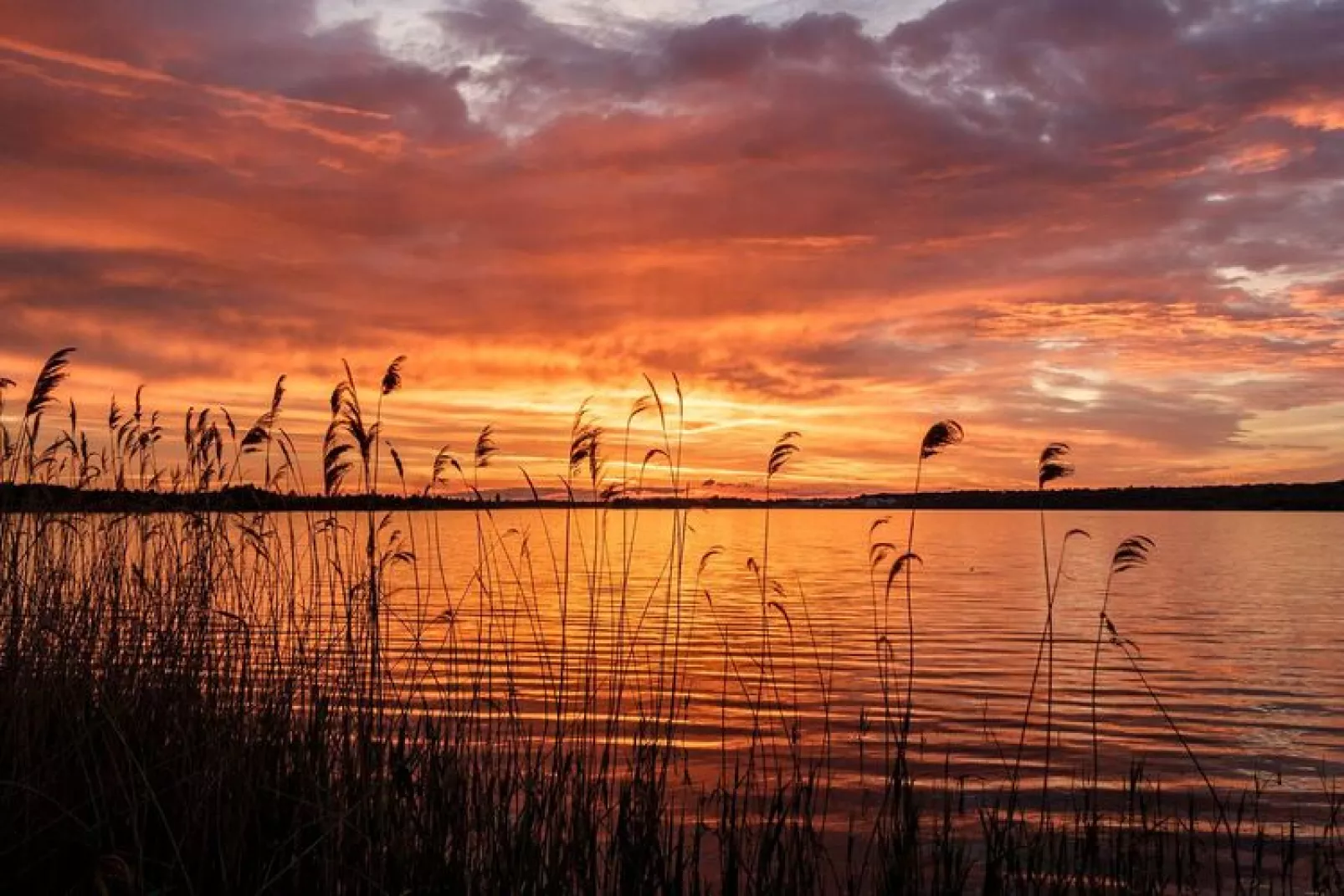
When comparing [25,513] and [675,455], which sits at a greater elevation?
[675,455]

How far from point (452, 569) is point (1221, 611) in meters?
25.7

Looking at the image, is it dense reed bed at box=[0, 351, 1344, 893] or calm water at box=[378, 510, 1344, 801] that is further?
calm water at box=[378, 510, 1344, 801]

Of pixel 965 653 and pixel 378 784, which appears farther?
pixel 965 653

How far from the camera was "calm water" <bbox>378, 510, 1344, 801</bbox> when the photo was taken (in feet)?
40.7

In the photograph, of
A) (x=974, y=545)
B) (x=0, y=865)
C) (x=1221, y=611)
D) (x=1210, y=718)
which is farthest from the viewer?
(x=974, y=545)

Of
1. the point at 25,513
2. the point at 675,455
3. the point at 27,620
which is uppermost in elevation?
the point at 675,455

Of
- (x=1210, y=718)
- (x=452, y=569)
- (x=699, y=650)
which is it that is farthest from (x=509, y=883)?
(x=452, y=569)

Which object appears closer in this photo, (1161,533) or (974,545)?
(974,545)

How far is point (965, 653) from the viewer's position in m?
21.5

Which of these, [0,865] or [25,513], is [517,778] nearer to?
[0,865]

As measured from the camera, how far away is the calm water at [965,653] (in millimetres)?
12414

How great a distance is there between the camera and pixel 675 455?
873cm

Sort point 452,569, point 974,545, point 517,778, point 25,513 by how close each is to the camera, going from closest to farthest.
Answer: point 517,778 < point 25,513 < point 452,569 < point 974,545

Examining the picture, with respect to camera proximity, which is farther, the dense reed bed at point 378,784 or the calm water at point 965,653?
the calm water at point 965,653
